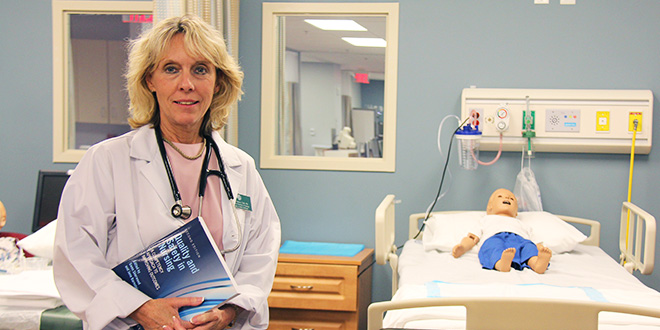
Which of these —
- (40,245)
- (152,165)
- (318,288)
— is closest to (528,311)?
(152,165)

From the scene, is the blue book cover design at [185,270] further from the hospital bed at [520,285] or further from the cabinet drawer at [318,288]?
the cabinet drawer at [318,288]

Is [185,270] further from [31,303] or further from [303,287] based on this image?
[303,287]

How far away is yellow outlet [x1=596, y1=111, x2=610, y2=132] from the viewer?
3.29 metres

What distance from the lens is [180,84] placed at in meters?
1.47

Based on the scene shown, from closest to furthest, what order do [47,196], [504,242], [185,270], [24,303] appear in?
[185,270] → [24,303] → [504,242] → [47,196]

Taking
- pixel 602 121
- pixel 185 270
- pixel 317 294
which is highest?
pixel 602 121

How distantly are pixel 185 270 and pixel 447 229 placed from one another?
1.98m

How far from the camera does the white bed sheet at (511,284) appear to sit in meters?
1.92

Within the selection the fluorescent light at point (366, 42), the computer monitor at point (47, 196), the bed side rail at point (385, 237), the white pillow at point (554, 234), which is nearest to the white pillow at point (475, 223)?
the white pillow at point (554, 234)

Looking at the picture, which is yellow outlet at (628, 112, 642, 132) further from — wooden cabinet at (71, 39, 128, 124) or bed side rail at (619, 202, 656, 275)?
wooden cabinet at (71, 39, 128, 124)

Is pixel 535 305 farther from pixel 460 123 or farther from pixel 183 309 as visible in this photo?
pixel 460 123

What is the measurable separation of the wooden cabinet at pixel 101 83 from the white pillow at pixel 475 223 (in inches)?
80.7

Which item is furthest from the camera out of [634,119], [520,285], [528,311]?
[634,119]

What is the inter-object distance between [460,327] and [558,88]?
1994 mm
